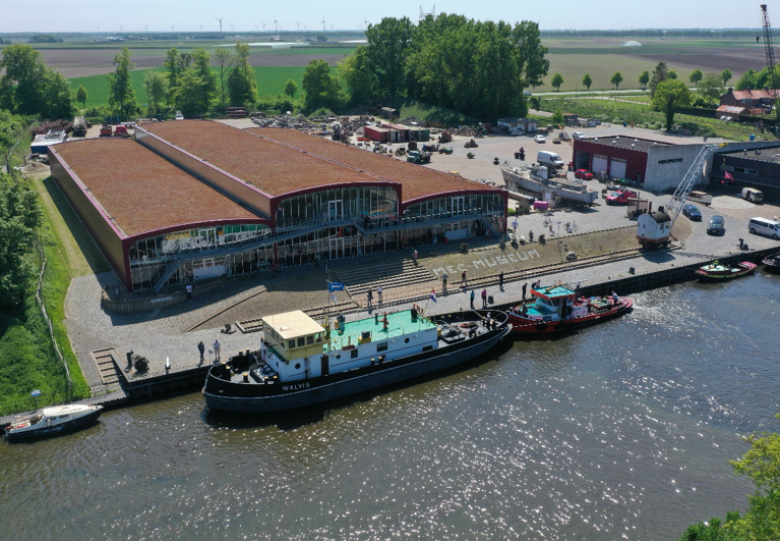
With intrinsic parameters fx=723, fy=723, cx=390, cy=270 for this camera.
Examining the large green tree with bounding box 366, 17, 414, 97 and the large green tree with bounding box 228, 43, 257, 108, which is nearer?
the large green tree with bounding box 228, 43, 257, 108

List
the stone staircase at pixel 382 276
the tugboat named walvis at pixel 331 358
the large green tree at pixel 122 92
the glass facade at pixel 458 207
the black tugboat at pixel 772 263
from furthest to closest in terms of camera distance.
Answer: the large green tree at pixel 122 92 < the black tugboat at pixel 772 263 < the glass facade at pixel 458 207 < the stone staircase at pixel 382 276 < the tugboat named walvis at pixel 331 358

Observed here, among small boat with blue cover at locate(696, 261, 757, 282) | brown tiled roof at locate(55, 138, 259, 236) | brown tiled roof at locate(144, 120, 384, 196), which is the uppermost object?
brown tiled roof at locate(144, 120, 384, 196)

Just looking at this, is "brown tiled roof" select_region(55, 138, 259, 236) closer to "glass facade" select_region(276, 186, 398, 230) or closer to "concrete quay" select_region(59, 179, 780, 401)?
"glass facade" select_region(276, 186, 398, 230)

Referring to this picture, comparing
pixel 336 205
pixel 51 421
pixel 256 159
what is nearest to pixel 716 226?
pixel 336 205

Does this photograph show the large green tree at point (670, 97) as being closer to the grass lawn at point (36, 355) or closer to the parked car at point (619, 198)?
the parked car at point (619, 198)

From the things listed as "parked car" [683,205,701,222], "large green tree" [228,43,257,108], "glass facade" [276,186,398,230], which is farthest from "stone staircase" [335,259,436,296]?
"large green tree" [228,43,257,108]

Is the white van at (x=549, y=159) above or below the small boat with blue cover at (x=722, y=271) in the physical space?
above

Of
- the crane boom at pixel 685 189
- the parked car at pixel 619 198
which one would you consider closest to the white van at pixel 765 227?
the crane boom at pixel 685 189
